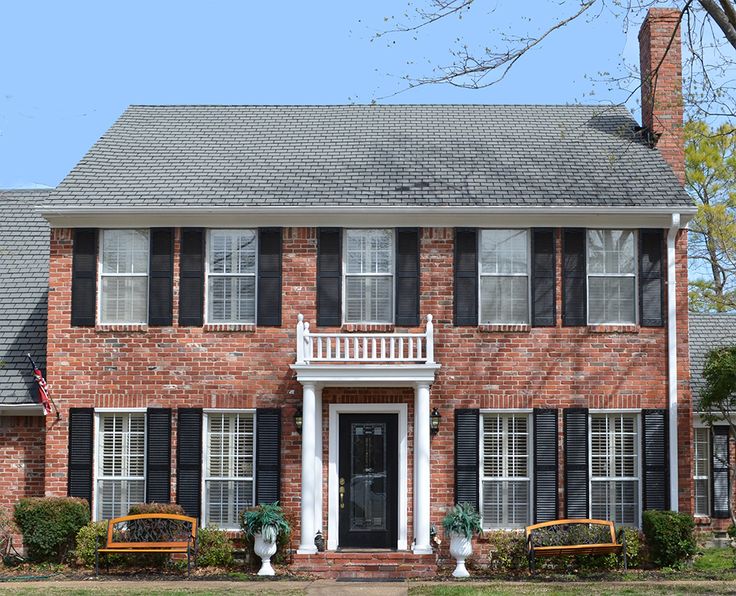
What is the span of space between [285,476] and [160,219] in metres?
4.76

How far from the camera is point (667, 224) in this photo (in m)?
18.2

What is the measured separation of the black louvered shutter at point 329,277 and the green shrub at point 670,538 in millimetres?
6031

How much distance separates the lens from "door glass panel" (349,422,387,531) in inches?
710

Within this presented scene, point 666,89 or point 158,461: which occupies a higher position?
point 666,89

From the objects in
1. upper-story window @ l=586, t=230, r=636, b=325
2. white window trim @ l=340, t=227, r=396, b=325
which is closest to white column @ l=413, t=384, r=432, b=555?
white window trim @ l=340, t=227, r=396, b=325

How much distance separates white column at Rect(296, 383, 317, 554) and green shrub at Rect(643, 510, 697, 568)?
17.7 ft

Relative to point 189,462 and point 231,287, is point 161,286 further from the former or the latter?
point 189,462

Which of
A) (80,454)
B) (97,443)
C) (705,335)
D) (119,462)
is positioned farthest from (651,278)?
(80,454)

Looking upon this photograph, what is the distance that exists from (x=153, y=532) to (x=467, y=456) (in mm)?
5194

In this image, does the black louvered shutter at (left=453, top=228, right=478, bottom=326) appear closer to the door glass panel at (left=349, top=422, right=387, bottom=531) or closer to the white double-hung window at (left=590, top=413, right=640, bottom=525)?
the door glass panel at (left=349, top=422, right=387, bottom=531)

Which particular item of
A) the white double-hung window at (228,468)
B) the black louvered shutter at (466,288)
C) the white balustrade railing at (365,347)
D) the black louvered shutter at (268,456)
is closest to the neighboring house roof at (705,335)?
the black louvered shutter at (466,288)

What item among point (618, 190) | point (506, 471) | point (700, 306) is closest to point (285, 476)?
point (506, 471)

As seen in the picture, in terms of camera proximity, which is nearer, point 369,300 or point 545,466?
point 545,466

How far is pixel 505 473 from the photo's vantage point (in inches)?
706
